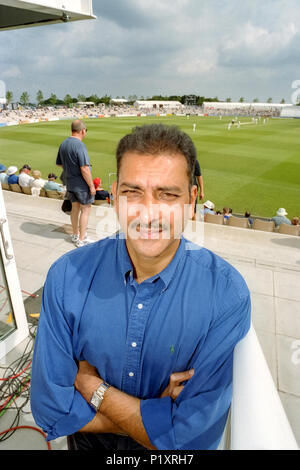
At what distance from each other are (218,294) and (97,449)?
1185 millimetres

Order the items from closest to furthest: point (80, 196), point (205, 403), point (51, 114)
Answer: point (205, 403)
point (80, 196)
point (51, 114)

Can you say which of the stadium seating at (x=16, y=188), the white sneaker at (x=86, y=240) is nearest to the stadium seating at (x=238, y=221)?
the white sneaker at (x=86, y=240)

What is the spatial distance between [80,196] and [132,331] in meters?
4.33

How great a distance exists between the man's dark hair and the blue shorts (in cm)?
410

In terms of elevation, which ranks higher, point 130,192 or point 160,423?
point 130,192

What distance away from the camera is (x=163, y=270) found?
143cm

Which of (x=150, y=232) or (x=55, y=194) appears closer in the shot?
(x=150, y=232)

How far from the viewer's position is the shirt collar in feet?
4.66

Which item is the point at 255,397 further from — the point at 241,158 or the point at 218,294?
the point at 241,158

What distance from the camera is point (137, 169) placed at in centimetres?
129

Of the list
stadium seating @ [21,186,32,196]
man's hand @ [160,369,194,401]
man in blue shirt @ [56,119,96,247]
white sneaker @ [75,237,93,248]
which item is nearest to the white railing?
man's hand @ [160,369,194,401]

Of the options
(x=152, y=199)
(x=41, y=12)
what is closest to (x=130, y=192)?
(x=152, y=199)

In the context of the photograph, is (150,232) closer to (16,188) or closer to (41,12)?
(41,12)

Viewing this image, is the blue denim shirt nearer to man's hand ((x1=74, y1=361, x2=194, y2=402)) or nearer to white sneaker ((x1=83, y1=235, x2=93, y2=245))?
man's hand ((x1=74, y1=361, x2=194, y2=402))
